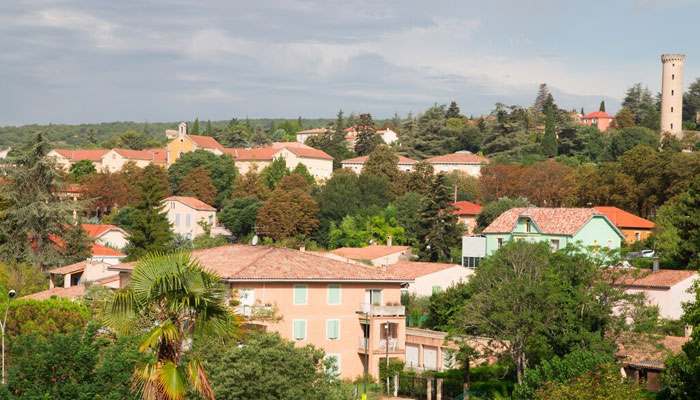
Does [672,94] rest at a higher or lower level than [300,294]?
higher

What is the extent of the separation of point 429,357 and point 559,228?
2058 centimetres

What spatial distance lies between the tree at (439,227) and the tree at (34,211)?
94.3 feet

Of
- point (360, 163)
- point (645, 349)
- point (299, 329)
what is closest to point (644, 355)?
point (645, 349)

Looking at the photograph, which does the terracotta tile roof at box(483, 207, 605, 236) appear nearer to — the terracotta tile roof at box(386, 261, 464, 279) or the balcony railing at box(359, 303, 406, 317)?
the terracotta tile roof at box(386, 261, 464, 279)

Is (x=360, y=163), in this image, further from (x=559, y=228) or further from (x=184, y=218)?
(x=559, y=228)

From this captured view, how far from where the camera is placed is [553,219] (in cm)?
6525

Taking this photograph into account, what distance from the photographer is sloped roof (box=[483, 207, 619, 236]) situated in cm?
6358

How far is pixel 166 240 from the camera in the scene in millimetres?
73750

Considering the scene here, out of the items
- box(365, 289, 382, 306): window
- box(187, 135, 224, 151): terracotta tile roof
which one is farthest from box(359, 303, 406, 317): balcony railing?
box(187, 135, 224, 151): terracotta tile roof

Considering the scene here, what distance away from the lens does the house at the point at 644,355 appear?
119 ft

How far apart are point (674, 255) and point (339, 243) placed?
39496mm

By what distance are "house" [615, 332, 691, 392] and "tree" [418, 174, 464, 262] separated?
3869 centimetres

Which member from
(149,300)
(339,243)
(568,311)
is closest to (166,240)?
(339,243)

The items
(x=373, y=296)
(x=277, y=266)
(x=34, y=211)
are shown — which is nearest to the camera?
(x=277, y=266)
